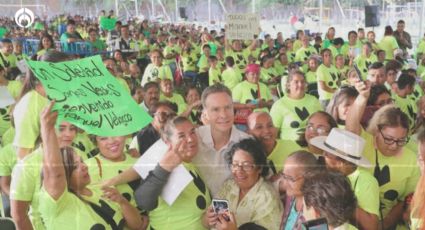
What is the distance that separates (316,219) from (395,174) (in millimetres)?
A: 555

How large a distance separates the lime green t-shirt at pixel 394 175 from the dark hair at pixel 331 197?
13.9 inches

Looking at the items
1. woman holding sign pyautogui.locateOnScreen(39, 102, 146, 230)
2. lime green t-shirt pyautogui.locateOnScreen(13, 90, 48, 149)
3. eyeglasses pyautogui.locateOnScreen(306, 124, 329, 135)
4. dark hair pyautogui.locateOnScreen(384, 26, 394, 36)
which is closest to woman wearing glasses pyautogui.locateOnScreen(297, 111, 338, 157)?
eyeglasses pyautogui.locateOnScreen(306, 124, 329, 135)

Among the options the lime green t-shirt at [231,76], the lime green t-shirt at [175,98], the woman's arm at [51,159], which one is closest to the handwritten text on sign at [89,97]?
the woman's arm at [51,159]

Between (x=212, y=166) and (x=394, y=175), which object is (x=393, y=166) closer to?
(x=394, y=175)

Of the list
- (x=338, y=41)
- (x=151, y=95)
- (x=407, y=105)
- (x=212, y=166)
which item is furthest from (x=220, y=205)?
(x=338, y=41)

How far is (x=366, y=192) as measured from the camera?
1.50 meters

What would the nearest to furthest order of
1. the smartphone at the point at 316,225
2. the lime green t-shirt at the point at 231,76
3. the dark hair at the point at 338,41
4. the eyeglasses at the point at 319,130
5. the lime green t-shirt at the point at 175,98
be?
the smartphone at the point at 316,225, the eyeglasses at the point at 319,130, the lime green t-shirt at the point at 175,98, the lime green t-shirt at the point at 231,76, the dark hair at the point at 338,41

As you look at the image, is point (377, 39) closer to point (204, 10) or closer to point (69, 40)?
point (204, 10)

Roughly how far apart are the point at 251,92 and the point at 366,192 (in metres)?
1.40

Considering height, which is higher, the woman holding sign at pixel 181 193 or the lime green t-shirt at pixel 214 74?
the lime green t-shirt at pixel 214 74

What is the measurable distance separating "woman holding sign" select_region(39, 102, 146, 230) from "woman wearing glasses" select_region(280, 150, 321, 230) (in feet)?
1.43

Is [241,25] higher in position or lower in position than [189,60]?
higher

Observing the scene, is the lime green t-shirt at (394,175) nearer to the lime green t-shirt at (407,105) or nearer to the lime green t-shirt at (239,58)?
the lime green t-shirt at (407,105)

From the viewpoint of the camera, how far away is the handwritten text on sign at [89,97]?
4.73ft
